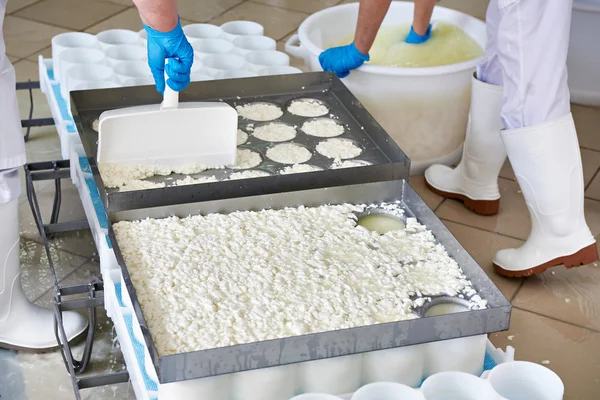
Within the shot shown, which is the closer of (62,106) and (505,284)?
(505,284)

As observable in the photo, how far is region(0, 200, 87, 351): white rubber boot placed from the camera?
6.14 ft

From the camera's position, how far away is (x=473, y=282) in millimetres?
1501

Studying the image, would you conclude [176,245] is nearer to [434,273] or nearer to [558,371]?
[434,273]

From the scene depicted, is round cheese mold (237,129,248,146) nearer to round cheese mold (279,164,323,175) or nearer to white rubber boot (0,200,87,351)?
round cheese mold (279,164,323,175)

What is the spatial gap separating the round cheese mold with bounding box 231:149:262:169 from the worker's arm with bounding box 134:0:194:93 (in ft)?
0.82

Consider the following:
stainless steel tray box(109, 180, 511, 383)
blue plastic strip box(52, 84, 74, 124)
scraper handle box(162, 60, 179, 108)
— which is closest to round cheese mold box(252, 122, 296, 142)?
scraper handle box(162, 60, 179, 108)

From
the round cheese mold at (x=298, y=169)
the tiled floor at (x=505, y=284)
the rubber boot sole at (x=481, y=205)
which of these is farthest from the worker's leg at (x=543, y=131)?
the round cheese mold at (x=298, y=169)

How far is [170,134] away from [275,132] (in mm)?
338

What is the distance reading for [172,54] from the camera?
70.6 inches

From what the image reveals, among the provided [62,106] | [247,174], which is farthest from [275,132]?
[62,106]

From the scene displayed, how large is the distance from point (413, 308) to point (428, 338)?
0.10 m

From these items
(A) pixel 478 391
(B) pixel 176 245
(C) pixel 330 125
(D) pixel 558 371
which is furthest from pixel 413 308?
(C) pixel 330 125

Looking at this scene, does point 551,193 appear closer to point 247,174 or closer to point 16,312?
point 247,174

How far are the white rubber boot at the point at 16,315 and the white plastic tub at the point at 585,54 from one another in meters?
2.27
